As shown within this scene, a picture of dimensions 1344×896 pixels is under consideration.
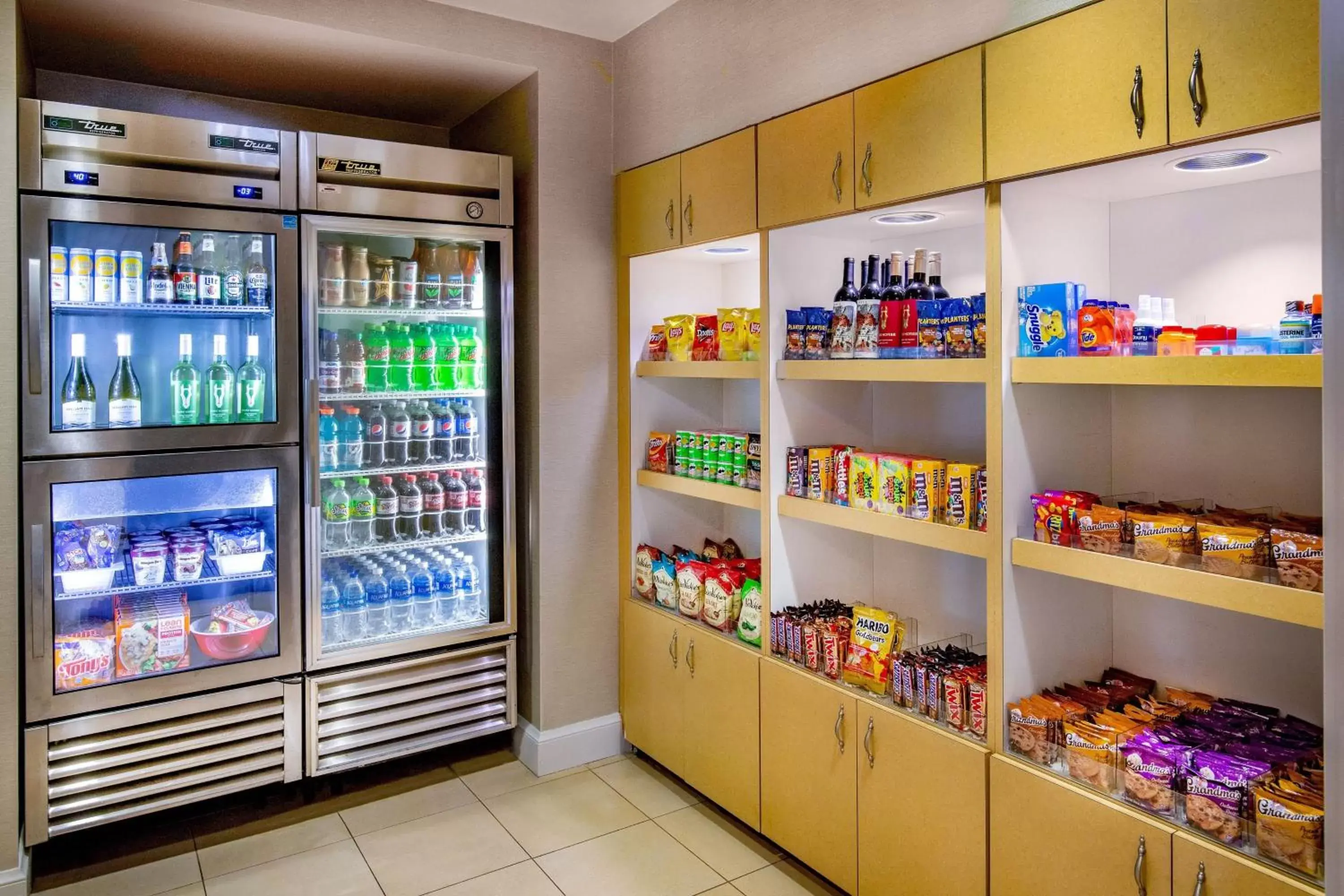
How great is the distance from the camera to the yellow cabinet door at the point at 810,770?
254cm

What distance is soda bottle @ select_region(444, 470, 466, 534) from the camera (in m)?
3.53

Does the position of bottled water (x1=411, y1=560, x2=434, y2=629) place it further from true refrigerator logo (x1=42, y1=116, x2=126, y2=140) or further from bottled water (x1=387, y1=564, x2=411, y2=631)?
true refrigerator logo (x1=42, y1=116, x2=126, y2=140)

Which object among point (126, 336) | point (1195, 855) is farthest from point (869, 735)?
point (126, 336)

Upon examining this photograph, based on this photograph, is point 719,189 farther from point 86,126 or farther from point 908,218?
point 86,126

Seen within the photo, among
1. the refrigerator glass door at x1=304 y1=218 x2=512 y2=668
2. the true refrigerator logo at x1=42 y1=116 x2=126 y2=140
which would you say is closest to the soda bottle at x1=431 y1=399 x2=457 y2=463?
the refrigerator glass door at x1=304 y1=218 x2=512 y2=668

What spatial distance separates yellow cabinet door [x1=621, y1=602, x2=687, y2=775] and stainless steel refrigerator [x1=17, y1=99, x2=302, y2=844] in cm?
120

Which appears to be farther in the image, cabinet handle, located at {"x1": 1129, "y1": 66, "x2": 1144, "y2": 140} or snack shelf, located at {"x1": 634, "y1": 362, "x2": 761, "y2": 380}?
snack shelf, located at {"x1": 634, "y1": 362, "x2": 761, "y2": 380}

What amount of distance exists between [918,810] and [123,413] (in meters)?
2.61

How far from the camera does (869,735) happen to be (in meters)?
2.45

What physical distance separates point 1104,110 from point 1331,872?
64.8 inches

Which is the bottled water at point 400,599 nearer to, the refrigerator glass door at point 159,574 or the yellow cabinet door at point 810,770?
the refrigerator glass door at point 159,574

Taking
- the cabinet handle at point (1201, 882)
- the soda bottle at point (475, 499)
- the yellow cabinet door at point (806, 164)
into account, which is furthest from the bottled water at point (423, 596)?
the cabinet handle at point (1201, 882)

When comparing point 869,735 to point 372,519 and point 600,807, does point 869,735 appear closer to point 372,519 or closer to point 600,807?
point 600,807

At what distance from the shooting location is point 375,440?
11.1ft
